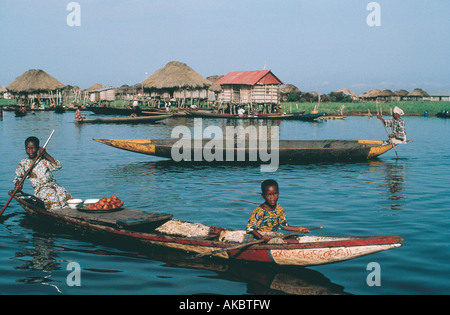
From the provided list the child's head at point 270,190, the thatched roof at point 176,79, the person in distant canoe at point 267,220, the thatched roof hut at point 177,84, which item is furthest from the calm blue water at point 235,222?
the thatched roof hut at point 177,84

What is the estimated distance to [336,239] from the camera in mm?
4984

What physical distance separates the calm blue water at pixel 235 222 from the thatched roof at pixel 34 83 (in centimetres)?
4295

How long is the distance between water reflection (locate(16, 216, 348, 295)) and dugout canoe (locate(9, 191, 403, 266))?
121mm

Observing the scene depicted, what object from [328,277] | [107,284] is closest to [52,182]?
[107,284]

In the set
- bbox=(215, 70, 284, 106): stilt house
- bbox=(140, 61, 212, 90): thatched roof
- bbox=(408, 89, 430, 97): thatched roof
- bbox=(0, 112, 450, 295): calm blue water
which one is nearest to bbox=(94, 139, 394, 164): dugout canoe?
bbox=(0, 112, 450, 295): calm blue water

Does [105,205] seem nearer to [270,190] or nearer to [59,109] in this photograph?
[270,190]

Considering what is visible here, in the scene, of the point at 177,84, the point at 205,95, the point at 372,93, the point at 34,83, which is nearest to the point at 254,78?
the point at 205,95

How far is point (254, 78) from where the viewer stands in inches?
1577

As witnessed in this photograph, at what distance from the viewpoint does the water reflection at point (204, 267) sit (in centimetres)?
499

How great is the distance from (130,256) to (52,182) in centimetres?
222

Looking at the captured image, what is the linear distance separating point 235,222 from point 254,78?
3339cm
